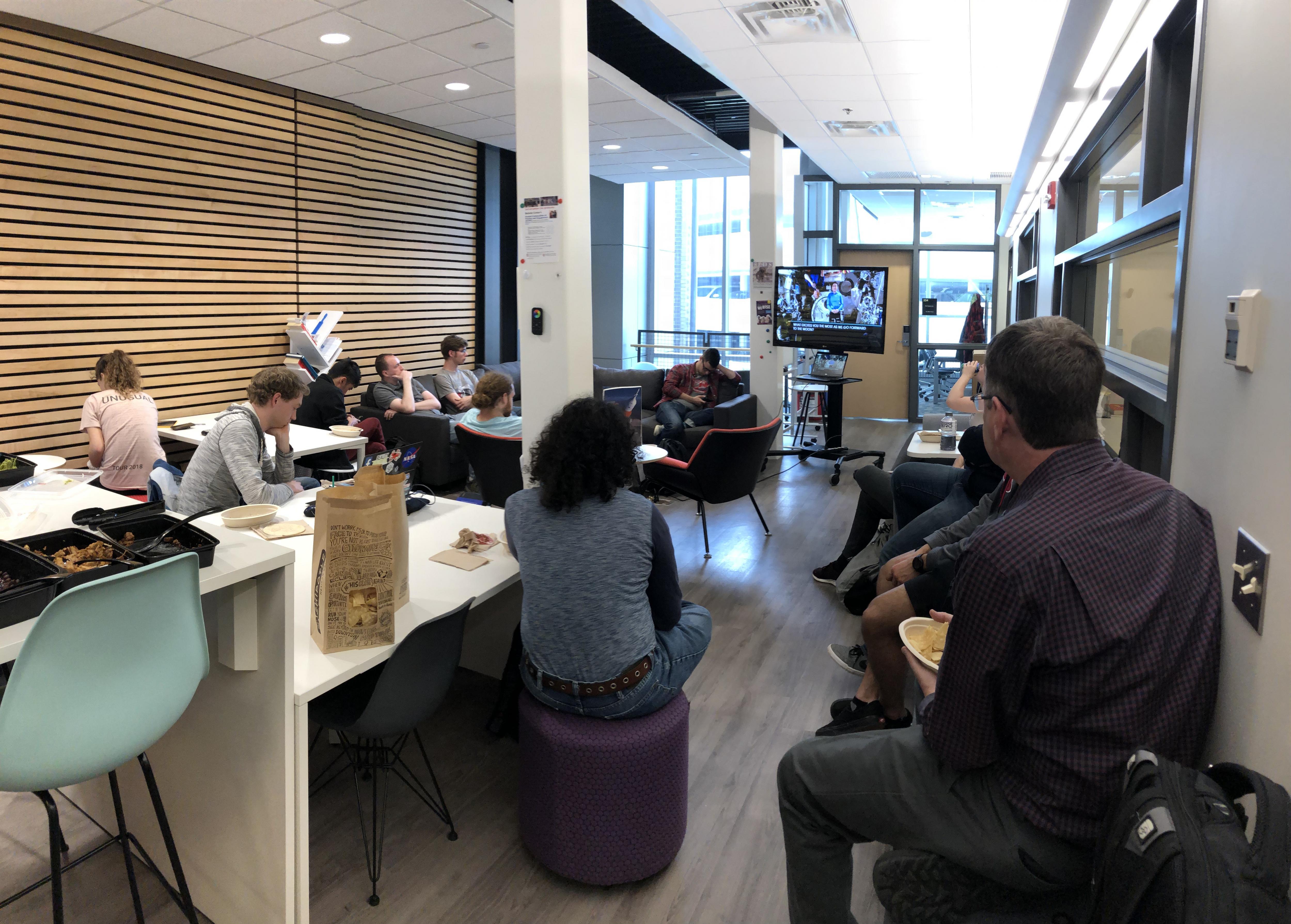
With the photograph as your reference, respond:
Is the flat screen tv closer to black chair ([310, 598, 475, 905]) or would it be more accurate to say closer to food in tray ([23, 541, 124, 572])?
black chair ([310, 598, 475, 905])

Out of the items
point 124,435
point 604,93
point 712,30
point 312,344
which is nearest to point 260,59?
point 312,344

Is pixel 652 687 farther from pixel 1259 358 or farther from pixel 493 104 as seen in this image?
pixel 493 104

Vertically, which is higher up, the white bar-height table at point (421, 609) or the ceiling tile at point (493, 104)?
the ceiling tile at point (493, 104)

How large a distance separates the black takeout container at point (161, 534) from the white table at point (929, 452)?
3.60 meters

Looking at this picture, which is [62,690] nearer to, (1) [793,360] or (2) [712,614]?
(2) [712,614]

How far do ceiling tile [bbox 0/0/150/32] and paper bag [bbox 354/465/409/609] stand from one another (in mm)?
4082

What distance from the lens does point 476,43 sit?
527cm

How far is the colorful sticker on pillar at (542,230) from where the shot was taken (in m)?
4.10

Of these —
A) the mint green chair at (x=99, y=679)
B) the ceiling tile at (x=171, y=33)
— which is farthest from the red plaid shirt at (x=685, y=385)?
the mint green chair at (x=99, y=679)

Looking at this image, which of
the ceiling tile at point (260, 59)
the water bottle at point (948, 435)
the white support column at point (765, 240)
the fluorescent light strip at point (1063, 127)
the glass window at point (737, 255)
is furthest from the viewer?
the glass window at point (737, 255)

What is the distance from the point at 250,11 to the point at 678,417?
467cm

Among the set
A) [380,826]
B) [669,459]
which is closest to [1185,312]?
[380,826]

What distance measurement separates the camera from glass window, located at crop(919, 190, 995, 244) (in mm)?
10938

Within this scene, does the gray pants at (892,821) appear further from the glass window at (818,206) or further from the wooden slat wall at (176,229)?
the glass window at (818,206)
